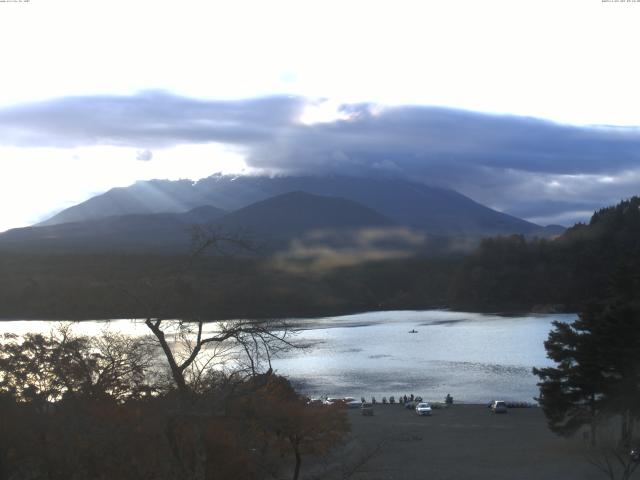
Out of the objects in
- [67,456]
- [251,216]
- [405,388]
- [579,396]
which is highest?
Result: [251,216]

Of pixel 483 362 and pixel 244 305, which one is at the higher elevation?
pixel 244 305

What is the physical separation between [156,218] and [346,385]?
5450 centimetres

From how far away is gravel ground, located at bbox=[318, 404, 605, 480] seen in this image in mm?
14039

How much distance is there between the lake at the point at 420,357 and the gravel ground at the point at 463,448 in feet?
10.7

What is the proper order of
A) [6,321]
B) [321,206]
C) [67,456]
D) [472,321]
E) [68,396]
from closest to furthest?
[67,456] → [68,396] → [6,321] → [472,321] → [321,206]

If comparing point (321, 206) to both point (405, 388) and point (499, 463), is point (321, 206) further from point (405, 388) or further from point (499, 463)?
point (499, 463)

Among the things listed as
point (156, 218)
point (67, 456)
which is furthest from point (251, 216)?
point (67, 456)

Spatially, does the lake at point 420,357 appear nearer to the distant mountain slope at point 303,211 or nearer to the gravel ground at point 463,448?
the gravel ground at point 463,448

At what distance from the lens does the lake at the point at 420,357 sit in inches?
1139

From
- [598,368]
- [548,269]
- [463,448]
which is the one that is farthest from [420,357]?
[598,368]

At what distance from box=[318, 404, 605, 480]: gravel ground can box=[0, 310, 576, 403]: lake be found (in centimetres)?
326

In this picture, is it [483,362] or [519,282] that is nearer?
[483,362]

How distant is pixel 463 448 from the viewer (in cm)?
1712

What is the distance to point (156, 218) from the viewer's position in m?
81.3
